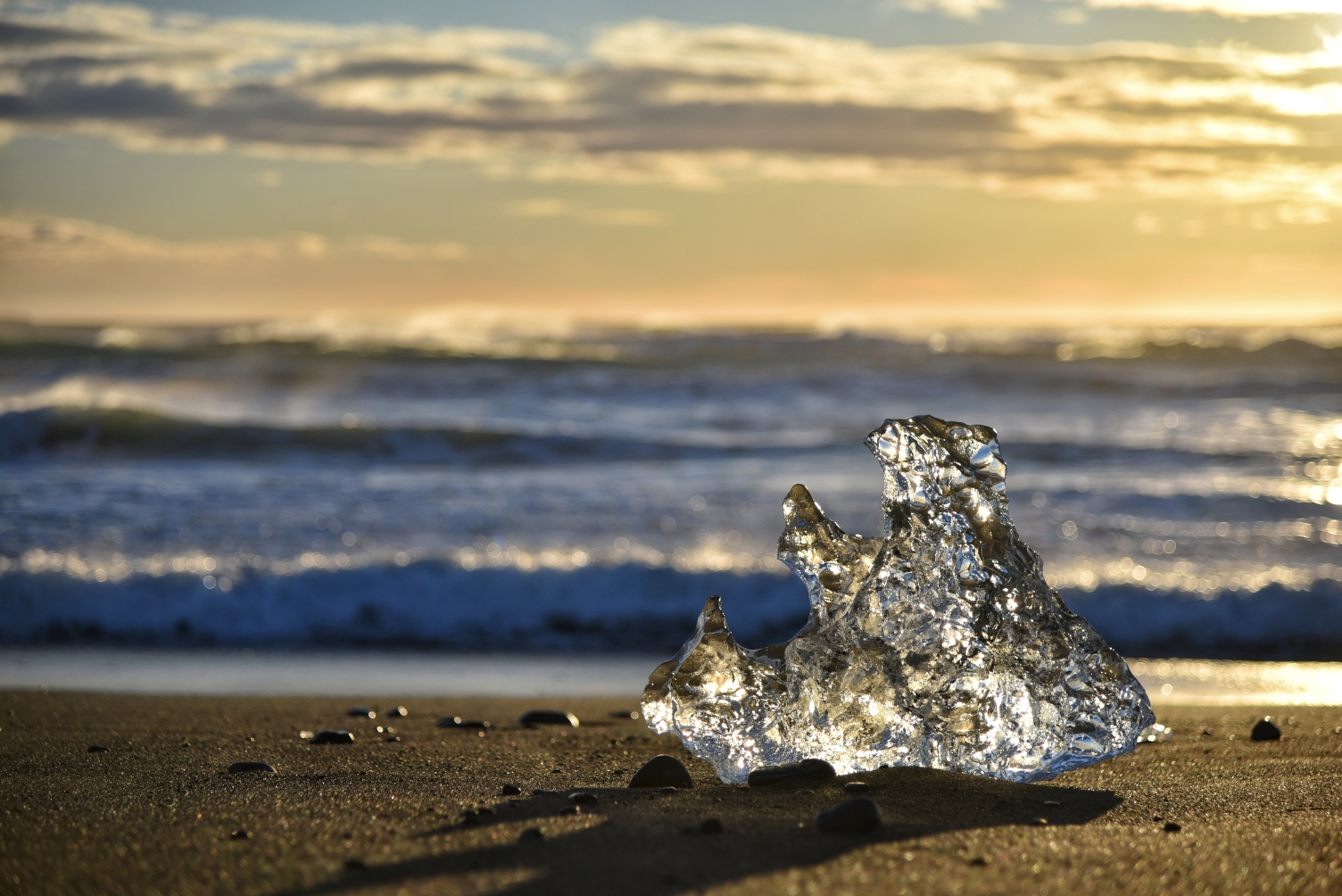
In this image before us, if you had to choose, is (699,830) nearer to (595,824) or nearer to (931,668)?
(595,824)

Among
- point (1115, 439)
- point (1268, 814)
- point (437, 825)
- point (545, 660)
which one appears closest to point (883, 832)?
point (437, 825)

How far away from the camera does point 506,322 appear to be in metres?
32.9

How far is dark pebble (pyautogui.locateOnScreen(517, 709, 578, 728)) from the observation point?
4.30m

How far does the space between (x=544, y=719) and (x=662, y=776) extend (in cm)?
143

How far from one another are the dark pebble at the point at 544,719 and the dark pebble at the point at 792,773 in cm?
146

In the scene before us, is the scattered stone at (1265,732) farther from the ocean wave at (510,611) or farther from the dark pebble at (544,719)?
the dark pebble at (544,719)

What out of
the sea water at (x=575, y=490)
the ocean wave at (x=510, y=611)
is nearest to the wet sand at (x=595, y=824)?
the ocean wave at (x=510, y=611)

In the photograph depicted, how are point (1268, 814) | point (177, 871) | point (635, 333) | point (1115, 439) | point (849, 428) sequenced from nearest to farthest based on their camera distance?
1. point (177, 871)
2. point (1268, 814)
3. point (1115, 439)
4. point (849, 428)
5. point (635, 333)

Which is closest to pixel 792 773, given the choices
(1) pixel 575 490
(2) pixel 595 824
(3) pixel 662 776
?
(3) pixel 662 776

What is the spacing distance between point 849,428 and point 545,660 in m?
9.89

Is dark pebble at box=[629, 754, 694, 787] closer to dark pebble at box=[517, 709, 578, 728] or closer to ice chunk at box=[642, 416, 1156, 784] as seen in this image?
ice chunk at box=[642, 416, 1156, 784]

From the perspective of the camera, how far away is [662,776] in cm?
301

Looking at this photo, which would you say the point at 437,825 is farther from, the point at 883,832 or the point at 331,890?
the point at 883,832

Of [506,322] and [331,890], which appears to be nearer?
[331,890]
